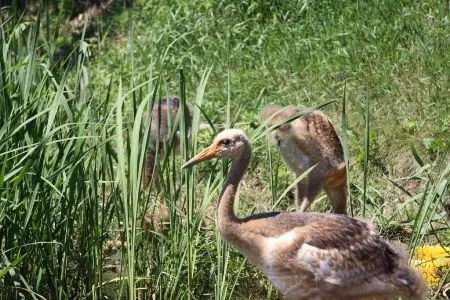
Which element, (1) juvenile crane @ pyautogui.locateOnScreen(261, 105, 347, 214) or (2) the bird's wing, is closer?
(2) the bird's wing

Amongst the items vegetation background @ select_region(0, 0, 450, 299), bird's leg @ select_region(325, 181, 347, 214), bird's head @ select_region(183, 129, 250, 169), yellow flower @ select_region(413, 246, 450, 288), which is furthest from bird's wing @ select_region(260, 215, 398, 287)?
bird's leg @ select_region(325, 181, 347, 214)

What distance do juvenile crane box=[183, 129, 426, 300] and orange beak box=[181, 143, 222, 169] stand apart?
0.01m

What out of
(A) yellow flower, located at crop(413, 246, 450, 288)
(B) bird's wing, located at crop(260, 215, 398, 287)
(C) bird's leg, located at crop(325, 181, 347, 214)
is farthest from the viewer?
(C) bird's leg, located at crop(325, 181, 347, 214)

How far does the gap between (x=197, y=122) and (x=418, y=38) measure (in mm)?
4124

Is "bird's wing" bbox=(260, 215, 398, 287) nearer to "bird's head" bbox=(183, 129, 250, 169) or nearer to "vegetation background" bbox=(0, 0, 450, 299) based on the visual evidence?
"vegetation background" bbox=(0, 0, 450, 299)

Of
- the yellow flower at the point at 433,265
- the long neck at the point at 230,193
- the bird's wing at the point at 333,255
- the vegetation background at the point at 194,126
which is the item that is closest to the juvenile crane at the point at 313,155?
the vegetation background at the point at 194,126

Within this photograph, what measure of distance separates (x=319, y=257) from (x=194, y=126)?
38.9 inches

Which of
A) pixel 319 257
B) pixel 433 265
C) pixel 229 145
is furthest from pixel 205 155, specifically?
pixel 433 265

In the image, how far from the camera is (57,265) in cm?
612

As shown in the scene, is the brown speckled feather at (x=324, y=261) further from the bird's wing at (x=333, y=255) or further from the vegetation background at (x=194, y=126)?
the vegetation background at (x=194, y=126)

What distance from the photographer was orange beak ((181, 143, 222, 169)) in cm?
600

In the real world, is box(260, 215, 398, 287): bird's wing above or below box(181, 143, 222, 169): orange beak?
below

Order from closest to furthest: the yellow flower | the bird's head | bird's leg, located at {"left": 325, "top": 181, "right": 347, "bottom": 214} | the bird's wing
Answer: the bird's wing, the bird's head, the yellow flower, bird's leg, located at {"left": 325, "top": 181, "right": 347, "bottom": 214}

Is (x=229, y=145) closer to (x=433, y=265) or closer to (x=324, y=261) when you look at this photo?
(x=324, y=261)
